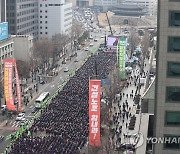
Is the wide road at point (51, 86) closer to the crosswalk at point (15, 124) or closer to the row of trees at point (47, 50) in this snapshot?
the crosswalk at point (15, 124)

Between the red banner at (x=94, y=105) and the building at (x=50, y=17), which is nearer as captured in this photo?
the red banner at (x=94, y=105)

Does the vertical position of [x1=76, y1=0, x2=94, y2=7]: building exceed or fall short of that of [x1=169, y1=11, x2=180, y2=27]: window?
it falls short

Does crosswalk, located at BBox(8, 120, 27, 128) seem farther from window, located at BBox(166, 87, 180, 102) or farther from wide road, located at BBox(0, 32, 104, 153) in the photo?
window, located at BBox(166, 87, 180, 102)

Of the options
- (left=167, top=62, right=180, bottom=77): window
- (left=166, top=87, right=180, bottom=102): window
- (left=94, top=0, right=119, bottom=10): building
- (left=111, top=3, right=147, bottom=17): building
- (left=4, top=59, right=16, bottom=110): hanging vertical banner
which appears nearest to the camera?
(left=167, top=62, right=180, bottom=77): window

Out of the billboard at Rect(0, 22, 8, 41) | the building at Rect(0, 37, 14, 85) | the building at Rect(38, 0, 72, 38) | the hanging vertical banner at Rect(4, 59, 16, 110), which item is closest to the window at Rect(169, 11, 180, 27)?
the hanging vertical banner at Rect(4, 59, 16, 110)

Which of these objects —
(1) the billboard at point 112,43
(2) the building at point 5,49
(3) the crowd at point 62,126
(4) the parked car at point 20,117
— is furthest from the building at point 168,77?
(1) the billboard at point 112,43

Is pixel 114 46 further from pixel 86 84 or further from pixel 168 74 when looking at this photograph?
pixel 168 74

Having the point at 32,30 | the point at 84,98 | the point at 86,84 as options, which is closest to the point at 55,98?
the point at 84,98

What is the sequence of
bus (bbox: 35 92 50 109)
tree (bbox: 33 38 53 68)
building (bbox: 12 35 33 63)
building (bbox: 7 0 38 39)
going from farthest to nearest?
building (bbox: 7 0 38 39) → tree (bbox: 33 38 53 68) → building (bbox: 12 35 33 63) → bus (bbox: 35 92 50 109)
